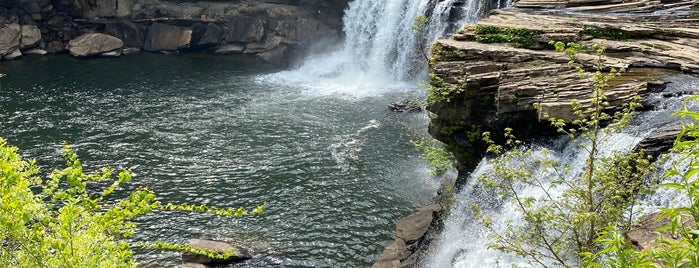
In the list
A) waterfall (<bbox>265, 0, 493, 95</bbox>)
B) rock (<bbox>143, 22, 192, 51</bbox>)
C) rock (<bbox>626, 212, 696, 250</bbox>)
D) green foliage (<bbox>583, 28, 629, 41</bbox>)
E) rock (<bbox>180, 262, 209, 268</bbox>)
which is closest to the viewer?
rock (<bbox>626, 212, 696, 250</bbox>)

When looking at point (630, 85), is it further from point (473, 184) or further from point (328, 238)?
point (328, 238)

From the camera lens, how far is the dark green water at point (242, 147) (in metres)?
21.4

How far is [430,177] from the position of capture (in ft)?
84.7

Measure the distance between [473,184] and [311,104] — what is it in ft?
67.6

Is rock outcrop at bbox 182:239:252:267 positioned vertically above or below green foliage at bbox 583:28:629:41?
below

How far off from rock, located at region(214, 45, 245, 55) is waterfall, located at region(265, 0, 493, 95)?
7230 mm

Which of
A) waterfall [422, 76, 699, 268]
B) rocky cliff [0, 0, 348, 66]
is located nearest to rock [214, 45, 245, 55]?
rocky cliff [0, 0, 348, 66]

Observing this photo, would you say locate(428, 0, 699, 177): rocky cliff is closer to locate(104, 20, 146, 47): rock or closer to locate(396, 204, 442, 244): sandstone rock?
locate(396, 204, 442, 244): sandstone rock

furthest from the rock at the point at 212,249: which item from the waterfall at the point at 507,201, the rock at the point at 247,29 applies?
the rock at the point at 247,29

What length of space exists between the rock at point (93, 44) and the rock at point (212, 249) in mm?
39617

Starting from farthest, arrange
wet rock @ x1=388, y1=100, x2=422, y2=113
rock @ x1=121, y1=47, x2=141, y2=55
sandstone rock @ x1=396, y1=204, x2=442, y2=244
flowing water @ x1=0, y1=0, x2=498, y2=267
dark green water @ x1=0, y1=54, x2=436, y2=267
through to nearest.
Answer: rock @ x1=121, y1=47, x2=141, y2=55
wet rock @ x1=388, y1=100, x2=422, y2=113
flowing water @ x1=0, y1=0, x2=498, y2=267
dark green water @ x1=0, y1=54, x2=436, y2=267
sandstone rock @ x1=396, y1=204, x2=442, y2=244

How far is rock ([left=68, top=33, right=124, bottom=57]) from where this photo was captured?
172 feet

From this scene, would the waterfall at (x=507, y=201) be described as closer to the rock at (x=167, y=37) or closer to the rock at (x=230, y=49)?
the rock at (x=230, y=49)

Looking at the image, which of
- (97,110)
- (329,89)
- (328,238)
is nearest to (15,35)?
(97,110)
